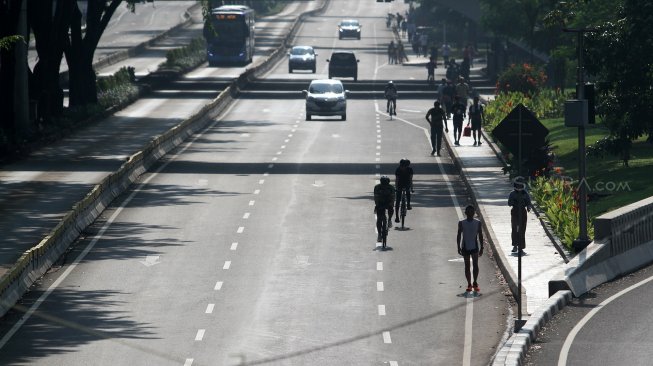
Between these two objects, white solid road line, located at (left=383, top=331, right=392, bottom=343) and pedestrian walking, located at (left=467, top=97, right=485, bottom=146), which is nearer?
white solid road line, located at (left=383, top=331, right=392, bottom=343)

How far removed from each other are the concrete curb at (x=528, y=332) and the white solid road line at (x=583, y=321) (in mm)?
476

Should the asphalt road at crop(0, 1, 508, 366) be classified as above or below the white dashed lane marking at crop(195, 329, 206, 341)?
below

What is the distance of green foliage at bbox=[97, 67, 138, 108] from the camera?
79125 millimetres

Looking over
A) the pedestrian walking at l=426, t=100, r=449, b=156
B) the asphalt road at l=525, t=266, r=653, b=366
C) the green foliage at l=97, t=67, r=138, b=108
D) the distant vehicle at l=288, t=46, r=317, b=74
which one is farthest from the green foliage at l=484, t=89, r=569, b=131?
the distant vehicle at l=288, t=46, r=317, b=74

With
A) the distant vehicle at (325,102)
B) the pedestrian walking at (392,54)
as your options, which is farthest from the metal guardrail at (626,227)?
the pedestrian walking at (392,54)

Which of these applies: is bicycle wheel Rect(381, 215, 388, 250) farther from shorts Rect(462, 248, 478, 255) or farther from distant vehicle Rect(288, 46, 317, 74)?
distant vehicle Rect(288, 46, 317, 74)

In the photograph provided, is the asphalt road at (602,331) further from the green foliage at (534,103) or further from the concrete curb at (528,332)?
the green foliage at (534,103)

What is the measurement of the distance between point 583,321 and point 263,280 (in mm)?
7178

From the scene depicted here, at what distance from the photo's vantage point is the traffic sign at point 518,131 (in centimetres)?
2748

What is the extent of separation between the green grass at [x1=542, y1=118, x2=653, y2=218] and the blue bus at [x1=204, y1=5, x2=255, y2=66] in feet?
167

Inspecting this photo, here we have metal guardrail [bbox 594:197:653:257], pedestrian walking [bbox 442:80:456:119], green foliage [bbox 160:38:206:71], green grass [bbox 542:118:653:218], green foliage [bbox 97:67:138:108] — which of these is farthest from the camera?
green foliage [bbox 160:38:206:71]

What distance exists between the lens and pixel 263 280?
31.0 meters

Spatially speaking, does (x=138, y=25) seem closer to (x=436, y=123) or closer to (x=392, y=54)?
(x=392, y=54)

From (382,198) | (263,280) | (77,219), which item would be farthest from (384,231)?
(77,219)
